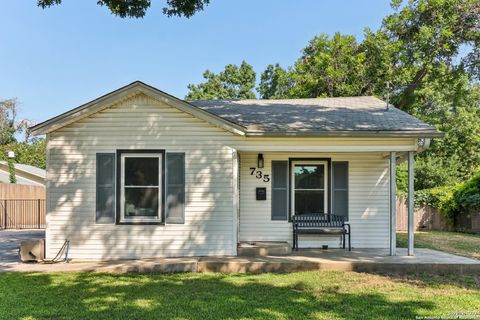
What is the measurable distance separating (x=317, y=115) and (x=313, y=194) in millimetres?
1856

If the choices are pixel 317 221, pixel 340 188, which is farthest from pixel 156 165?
pixel 340 188

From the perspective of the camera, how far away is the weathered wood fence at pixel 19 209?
1725cm

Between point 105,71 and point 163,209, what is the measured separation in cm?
2219

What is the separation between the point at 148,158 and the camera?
859cm

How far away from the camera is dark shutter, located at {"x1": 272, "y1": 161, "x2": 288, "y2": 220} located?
9.88 metres

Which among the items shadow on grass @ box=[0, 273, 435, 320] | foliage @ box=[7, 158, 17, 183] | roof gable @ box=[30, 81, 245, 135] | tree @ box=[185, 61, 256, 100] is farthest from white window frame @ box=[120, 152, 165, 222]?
tree @ box=[185, 61, 256, 100]

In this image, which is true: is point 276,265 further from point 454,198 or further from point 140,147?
point 454,198

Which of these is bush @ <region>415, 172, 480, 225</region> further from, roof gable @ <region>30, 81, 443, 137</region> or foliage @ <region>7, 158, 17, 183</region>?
foliage @ <region>7, 158, 17, 183</region>

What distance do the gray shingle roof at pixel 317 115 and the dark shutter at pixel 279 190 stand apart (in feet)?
3.88

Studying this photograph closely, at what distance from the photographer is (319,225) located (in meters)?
9.62

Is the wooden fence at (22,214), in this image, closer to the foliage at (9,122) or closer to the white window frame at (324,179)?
the white window frame at (324,179)

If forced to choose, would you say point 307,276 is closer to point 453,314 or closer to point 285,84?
point 453,314

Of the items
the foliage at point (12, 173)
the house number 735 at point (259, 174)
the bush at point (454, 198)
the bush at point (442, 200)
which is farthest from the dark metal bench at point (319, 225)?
the foliage at point (12, 173)

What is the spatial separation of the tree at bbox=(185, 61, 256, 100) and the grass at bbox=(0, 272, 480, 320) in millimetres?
29435
